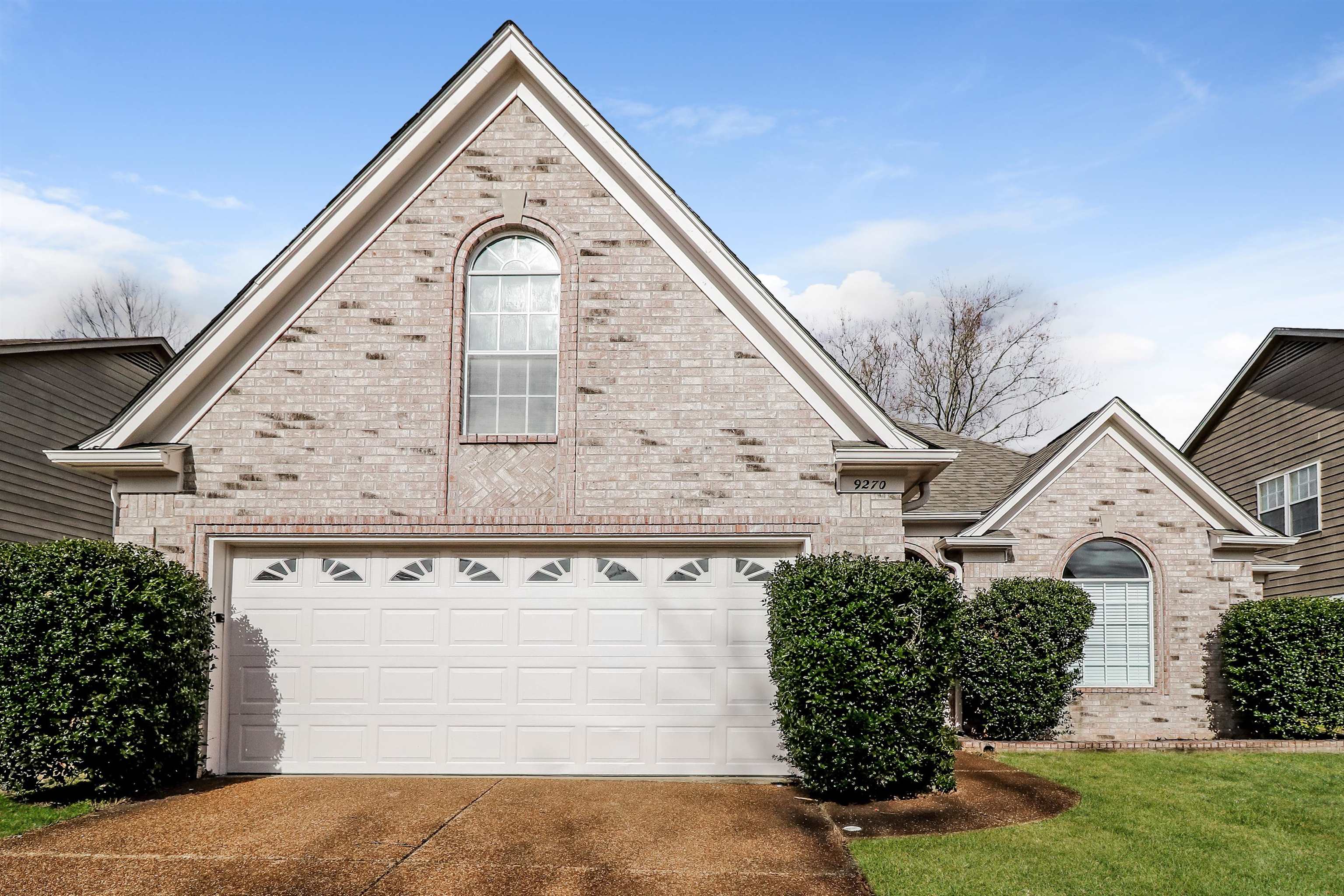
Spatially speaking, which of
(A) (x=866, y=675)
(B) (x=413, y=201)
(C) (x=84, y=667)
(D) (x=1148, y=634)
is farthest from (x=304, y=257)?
(D) (x=1148, y=634)

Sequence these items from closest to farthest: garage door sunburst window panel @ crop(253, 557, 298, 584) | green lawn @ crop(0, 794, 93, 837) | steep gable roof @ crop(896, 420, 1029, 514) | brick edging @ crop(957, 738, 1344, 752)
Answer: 1. green lawn @ crop(0, 794, 93, 837)
2. garage door sunburst window panel @ crop(253, 557, 298, 584)
3. brick edging @ crop(957, 738, 1344, 752)
4. steep gable roof @ crop(896, 420, 1029, 514)

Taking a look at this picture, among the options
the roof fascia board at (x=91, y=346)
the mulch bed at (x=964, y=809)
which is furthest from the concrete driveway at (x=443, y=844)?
the roof fascia board at (x=91, y=346)

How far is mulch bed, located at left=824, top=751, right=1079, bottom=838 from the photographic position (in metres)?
7.81

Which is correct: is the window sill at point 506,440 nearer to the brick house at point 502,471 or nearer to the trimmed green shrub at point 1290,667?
the brick house at point 502,471

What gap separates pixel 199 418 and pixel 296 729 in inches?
128

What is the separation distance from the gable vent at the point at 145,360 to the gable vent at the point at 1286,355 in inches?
835

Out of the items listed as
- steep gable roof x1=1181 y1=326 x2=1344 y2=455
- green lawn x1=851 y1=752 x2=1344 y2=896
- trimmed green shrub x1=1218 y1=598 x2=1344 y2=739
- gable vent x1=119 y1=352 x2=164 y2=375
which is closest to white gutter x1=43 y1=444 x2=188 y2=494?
green lawn x1=851 y1=752 x2=1344 y2=896

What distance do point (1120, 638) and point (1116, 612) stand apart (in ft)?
1.24

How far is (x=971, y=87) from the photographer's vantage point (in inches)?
549

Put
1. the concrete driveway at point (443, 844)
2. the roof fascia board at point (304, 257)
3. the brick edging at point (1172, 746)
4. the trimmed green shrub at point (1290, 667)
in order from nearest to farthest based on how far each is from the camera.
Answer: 1. the concrete driveway at point (443, 844)
2. the roof fascia board at point (304, 257)
3. the brick edging at point (1172, 746)
4. the trimmed green shrub at point (1290, 667)

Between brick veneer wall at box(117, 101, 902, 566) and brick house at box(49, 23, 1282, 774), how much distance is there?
1.0 inches

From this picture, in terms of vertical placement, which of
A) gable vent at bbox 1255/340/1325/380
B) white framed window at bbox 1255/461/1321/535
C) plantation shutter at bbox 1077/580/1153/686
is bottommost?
plantation shutter at bbox 1077/580/1153/686

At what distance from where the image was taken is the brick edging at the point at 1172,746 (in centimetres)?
1282

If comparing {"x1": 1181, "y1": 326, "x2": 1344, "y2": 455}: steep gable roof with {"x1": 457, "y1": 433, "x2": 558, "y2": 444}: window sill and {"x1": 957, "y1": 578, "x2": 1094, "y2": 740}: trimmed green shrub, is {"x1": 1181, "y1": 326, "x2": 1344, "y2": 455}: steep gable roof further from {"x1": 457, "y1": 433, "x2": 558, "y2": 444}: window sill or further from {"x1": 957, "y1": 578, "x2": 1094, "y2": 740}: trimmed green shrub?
{"x1": 457, "y1": 433, "x2": 558, "y2": 444}: window sill
